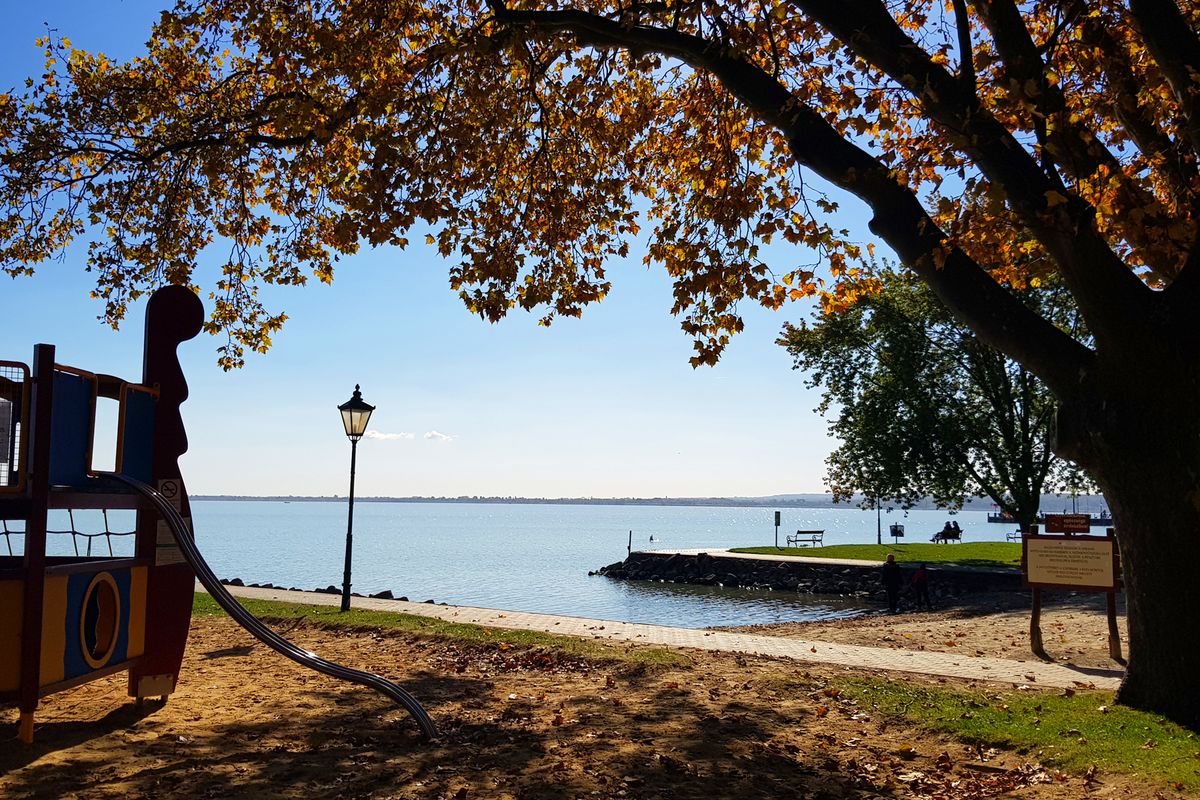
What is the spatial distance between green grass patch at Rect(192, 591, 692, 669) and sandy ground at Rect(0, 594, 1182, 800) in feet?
2.27

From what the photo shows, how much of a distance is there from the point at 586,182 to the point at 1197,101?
8.79 metres

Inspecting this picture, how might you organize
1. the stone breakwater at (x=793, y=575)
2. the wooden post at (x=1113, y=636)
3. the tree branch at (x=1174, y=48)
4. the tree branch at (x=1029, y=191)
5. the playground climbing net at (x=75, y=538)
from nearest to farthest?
the tree branch at (x=1174, y=48) → the tree branch at (x=1029, y=191) → the playground climbing net at (x=75, y=538) → the wooden post at (x=1113, y=636) → the stone breakwater at (x=793, y=575)

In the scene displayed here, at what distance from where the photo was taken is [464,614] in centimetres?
1692

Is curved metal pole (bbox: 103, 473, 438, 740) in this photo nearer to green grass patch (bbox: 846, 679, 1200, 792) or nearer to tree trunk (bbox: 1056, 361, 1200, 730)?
green grass patch (bbox: 846, 679, 1200, 792)

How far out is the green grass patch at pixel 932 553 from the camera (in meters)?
35.8

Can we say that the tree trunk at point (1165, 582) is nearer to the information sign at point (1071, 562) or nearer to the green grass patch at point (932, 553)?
the information sign at point (1071, 562)

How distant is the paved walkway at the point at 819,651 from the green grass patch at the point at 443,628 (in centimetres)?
76

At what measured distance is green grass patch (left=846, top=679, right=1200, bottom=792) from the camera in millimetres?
6559

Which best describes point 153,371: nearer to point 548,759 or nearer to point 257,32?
point 548,759

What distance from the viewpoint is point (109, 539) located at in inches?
300

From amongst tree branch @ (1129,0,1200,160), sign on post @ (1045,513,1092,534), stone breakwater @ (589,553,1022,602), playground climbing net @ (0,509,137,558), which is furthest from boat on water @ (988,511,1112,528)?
playground climbing net @ (0,509,137,558)

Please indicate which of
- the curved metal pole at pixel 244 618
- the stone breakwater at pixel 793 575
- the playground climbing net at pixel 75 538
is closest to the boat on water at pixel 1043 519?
the stone breakwater at pixel 793 575

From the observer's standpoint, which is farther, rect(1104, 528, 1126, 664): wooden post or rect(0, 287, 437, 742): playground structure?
rect(1104, 528, 1126, 664): wooden post

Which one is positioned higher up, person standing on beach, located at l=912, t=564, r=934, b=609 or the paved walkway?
the paved walkway
